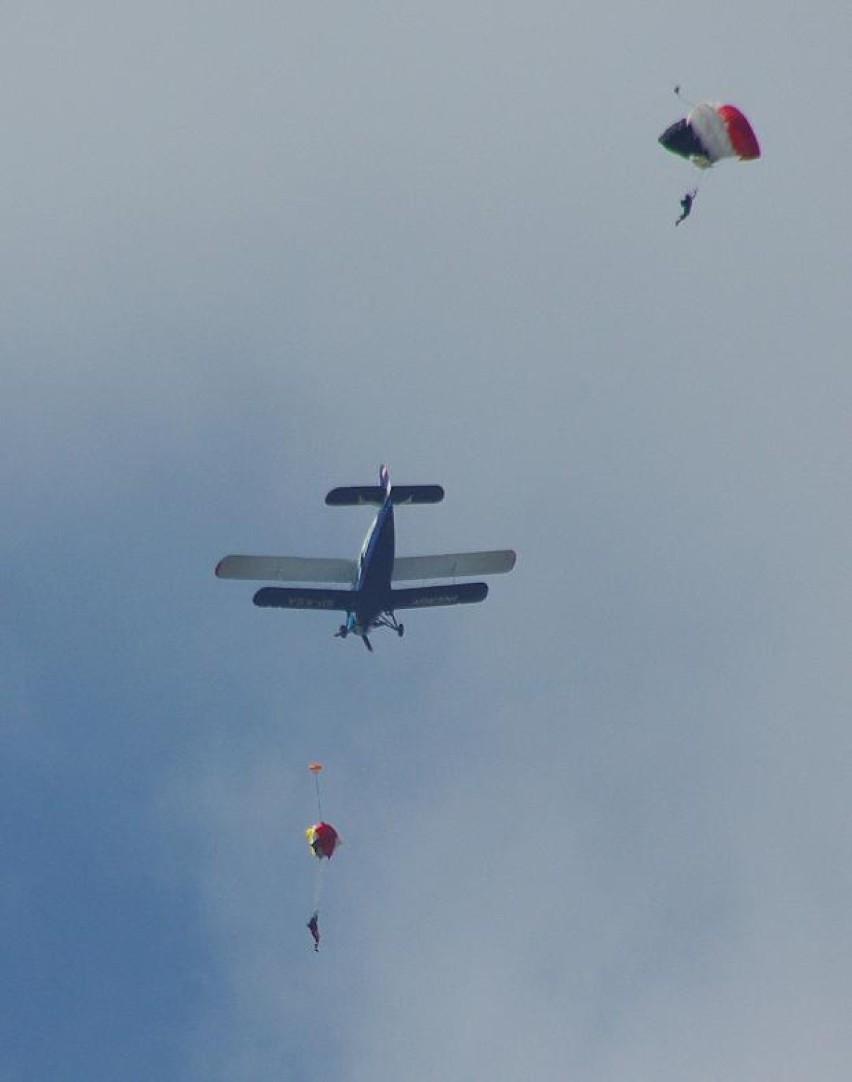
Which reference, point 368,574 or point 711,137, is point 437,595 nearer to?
point 368,574

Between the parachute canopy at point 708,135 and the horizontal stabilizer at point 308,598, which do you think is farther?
the horizontal stabilizer at point 308,598

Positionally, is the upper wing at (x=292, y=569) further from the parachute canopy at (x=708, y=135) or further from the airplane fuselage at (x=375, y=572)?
the parachute canopy at (x=708, y=135)

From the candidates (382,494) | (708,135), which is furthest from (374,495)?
(708,135)

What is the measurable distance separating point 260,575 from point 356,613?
13.5 ft

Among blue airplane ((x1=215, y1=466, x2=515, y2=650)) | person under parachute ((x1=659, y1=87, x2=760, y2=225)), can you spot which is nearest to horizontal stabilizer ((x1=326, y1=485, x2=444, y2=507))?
blue airplane ((x1=215, y1=466, x2=515, y2=650))

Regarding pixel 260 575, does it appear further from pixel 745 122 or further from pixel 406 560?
pixel 745 122

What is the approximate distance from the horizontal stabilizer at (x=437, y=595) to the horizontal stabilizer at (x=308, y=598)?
169 cm

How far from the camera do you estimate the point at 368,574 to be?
2899 inches

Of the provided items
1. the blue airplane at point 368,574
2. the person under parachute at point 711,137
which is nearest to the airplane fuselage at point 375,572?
the blue airplane at point 368,574

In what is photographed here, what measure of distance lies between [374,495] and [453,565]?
624 centimetres

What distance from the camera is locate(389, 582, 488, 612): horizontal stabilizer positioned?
246ft

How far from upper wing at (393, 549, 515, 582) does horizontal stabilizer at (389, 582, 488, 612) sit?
1.31 meters

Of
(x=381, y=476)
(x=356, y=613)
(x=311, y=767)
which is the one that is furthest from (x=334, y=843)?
(x=381, y=476)

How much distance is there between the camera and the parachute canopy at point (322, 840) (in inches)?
2822
